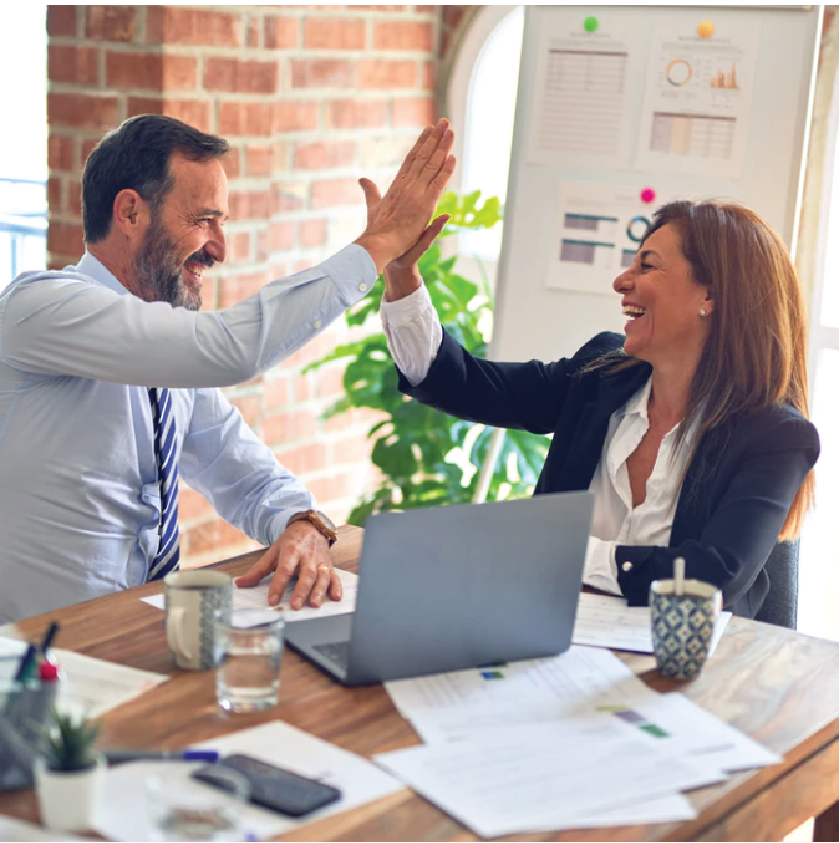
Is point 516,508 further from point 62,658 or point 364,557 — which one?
point 62,658

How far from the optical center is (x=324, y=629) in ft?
4.54

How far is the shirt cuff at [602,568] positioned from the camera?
164 centimetres

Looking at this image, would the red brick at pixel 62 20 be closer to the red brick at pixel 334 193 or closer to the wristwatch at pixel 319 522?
the red brick at pixel 334 193

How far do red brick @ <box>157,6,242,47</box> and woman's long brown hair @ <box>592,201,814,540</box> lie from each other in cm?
141

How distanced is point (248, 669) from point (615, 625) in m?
0.54

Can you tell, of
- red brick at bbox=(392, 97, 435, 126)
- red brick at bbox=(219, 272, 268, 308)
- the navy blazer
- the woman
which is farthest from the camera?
red brick at bbox=(392, 97, 435, 126)

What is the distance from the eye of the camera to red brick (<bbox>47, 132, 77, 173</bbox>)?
2824mm

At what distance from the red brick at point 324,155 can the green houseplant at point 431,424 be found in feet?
1.44

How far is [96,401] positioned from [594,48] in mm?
1573

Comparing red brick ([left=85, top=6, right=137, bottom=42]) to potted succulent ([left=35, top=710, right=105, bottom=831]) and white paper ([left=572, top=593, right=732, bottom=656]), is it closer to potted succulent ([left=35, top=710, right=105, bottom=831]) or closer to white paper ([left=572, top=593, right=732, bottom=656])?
A: white paper ([left=572, top=593, right=732, bottom=656])

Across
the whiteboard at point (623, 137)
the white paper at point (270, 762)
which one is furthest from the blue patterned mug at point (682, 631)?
the whiteboard at point (623, 137)

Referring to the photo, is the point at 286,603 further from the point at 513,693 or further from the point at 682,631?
the point at 682,631

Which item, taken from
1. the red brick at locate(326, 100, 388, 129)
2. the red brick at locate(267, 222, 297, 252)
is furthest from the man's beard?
the red brick at locate(326, 100, 388, 129)

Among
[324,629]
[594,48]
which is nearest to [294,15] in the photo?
[594,48]
